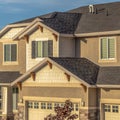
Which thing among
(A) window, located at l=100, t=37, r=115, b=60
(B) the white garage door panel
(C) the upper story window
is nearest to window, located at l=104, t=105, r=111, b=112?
(A) window, located at l=100, t=37, r=115, b=60

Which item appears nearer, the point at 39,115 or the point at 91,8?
the point at 39,115

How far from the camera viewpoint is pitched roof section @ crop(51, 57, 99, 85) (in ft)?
97.2

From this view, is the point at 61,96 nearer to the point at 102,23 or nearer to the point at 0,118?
the point at 102,23

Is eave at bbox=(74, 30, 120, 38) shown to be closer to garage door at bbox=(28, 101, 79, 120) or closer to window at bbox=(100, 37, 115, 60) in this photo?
window at bbox=(100, 37, 115, 60)

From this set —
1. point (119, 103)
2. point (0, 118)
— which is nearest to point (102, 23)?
point (119, 103)

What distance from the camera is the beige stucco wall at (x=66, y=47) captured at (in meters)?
32.9

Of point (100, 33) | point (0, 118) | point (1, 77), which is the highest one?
point (100, 33)

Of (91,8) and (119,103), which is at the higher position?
(91,8)

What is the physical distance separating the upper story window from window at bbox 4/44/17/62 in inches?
152

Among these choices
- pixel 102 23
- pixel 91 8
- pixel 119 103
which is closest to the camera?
pixel 119 103

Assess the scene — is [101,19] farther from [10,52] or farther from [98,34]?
[10,52]

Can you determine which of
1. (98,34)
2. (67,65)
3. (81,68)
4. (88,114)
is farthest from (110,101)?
(98,34)

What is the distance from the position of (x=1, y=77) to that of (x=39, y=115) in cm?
640

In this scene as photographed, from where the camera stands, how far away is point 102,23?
33312mm
